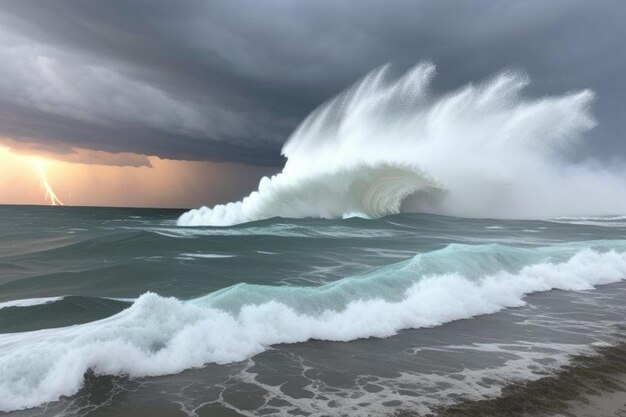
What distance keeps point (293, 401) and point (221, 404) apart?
73 centimetres

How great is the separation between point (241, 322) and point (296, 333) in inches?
34.0

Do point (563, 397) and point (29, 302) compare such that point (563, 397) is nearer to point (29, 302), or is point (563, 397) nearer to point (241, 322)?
point (241, 322)

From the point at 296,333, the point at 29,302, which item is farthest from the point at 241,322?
the point at 29,302

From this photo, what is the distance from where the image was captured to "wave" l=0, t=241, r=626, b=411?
5.01 metres

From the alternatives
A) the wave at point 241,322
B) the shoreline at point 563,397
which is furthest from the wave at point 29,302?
the shoreline at point 563,397

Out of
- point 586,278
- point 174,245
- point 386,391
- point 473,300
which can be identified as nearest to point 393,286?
point 473,300

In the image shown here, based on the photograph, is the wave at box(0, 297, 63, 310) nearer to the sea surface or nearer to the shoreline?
the sea surface

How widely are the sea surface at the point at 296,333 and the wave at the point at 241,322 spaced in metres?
0.02

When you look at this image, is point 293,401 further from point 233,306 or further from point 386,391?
point 233,306

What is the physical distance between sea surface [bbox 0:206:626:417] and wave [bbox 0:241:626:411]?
2cm

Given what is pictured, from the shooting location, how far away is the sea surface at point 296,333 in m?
4.59

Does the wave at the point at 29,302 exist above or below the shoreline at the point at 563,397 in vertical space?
below

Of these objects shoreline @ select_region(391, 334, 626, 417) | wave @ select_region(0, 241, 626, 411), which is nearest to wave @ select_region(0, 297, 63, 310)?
wave @ select_region(0, 241, 626, 411)

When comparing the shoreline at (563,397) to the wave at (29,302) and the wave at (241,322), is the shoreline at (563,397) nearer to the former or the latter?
the wave at (241,322)
